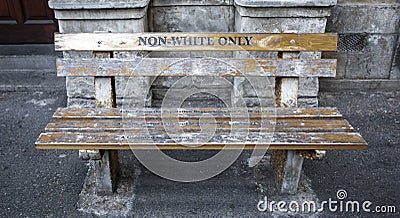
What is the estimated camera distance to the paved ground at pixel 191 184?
2.87m

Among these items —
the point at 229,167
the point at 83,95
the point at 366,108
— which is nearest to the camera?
the point at 229,167

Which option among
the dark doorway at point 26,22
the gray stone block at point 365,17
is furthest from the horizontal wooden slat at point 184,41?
the dark doorway at point 26,22

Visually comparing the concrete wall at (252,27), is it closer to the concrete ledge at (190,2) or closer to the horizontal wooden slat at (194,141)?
the concrete ledge at (190,2)

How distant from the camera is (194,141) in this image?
2518mm

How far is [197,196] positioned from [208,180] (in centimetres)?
21

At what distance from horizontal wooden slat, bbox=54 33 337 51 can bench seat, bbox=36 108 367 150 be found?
47 centimetres

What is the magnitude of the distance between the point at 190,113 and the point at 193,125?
0.18 m

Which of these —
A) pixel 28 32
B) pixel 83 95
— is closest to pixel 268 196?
pixel 83 95

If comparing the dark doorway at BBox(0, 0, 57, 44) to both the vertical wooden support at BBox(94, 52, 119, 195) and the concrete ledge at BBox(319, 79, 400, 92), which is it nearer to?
the vertical wooden support at BBox(94, 52, 119, 195)

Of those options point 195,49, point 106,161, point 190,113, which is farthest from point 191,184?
point 195,49

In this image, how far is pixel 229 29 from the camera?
423cm

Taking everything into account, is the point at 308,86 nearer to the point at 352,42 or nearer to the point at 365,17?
the point at 352,42

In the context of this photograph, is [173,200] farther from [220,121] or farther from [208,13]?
[208,13]

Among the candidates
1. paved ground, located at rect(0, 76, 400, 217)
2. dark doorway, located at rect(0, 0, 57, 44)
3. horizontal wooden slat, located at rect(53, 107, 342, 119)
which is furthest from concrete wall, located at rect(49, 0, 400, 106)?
dark doorway, located at rect(0, 0, 57, 44)
